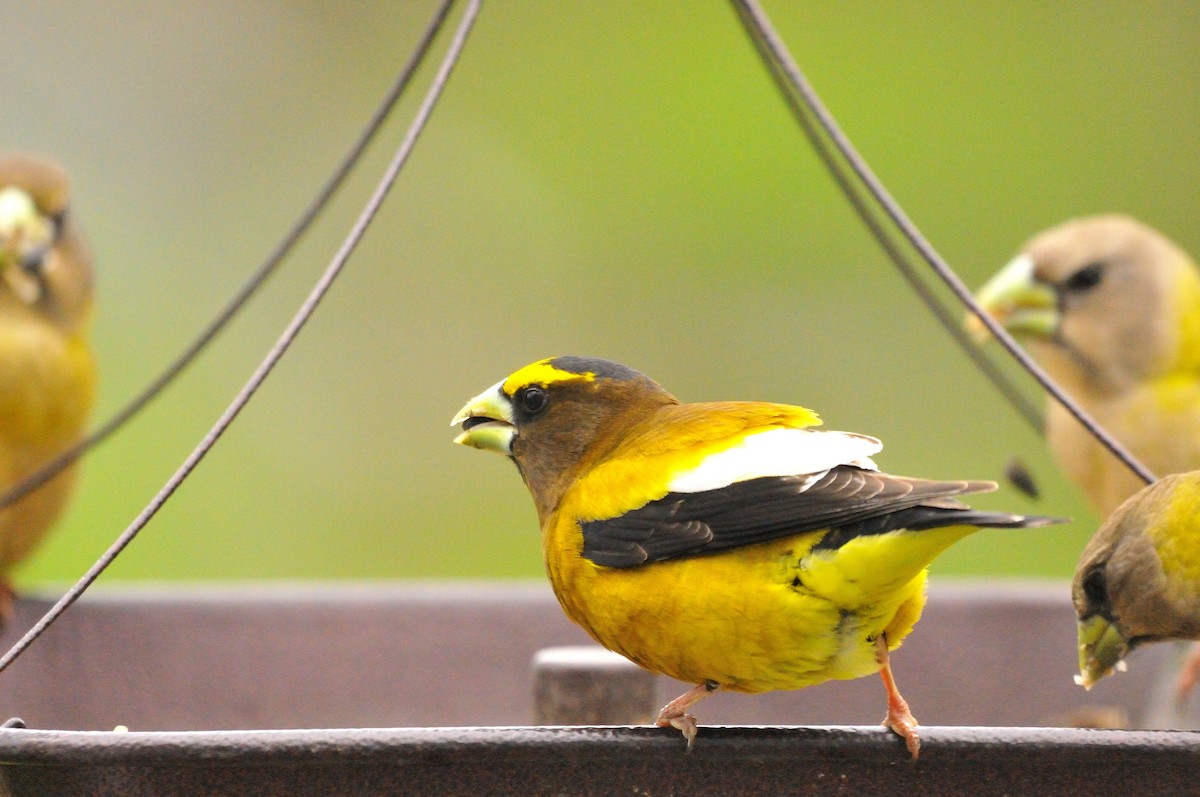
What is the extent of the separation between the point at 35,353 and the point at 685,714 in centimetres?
280

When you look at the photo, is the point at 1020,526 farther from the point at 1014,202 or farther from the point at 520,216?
the point at 520,216

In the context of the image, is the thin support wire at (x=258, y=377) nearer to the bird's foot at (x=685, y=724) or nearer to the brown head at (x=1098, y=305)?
the bird's foot at (x=685, y=724)

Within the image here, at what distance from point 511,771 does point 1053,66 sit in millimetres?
7660

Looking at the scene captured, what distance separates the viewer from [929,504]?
2.02m

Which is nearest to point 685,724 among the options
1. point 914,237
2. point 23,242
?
point 914,237

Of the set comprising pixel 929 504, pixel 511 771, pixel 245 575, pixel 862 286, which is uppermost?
pixel 929 504

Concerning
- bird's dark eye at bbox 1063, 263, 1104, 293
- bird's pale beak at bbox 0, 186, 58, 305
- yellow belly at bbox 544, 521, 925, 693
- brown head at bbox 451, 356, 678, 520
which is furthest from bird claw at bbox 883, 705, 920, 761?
bird's pale beak at bbox 0, 186, 58, 305

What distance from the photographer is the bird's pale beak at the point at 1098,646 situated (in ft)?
8.98

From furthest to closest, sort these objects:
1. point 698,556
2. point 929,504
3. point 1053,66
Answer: point 1053,66
point 698,556
point 929,504

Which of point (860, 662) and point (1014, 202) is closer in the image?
point (860, 662)

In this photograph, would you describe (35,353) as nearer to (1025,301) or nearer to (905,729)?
(1025,301)

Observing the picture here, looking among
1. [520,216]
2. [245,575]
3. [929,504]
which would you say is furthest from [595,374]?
[520,216]

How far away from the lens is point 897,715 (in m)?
1.95

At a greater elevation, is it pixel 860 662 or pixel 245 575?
pixel 860 662
